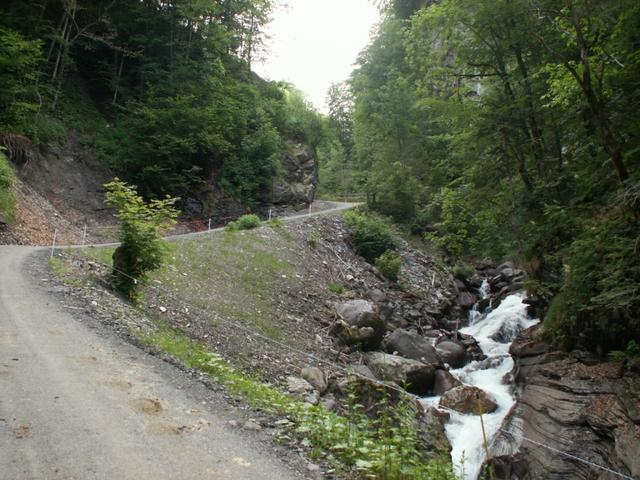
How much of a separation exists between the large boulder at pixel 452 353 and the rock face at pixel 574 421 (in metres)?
3.89

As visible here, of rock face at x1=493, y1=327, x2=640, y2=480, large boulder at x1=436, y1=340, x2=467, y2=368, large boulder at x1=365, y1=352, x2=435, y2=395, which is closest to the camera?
rock face at x1=493, y1=327, x2=640, y2=480

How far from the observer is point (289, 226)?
21.2 meters

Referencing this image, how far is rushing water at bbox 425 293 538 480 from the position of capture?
31.9ft

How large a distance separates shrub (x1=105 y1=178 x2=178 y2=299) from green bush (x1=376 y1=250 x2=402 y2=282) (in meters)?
12.7

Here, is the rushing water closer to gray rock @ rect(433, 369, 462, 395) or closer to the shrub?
gray rock @ rect(433, 369, 462, 395)

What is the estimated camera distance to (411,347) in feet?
44.5

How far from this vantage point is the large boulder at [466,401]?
36.6ft

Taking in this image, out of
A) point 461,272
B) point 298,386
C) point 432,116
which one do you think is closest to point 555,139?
point 432,116

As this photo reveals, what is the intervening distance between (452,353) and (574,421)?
6.45m

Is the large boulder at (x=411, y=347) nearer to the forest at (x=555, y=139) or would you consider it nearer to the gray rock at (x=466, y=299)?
the forest at (x=555, y=139)

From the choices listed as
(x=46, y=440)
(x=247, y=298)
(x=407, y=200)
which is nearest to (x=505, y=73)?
(x=247, y=298)

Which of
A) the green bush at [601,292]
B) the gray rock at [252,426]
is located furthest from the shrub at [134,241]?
the green bush at [601,292]

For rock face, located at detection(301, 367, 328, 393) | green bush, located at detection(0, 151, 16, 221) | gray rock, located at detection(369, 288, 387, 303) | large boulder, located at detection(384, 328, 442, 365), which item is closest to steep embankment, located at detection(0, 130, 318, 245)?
green bush, located at detection(0, 151, 16, 221)

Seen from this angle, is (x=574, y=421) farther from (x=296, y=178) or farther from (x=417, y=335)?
(x=296, y=178)
